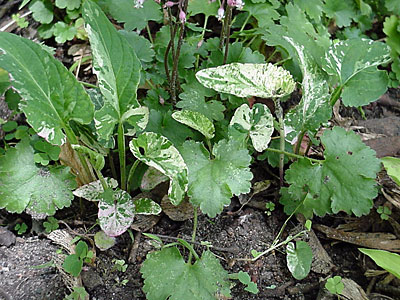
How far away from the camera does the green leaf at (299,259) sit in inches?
71.6

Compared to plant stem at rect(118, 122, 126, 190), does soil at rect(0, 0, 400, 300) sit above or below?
below

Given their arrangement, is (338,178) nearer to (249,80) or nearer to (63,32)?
(249,80)

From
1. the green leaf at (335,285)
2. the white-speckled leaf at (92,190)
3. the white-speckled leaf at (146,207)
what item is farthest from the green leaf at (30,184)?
the green leaf at (335,285)

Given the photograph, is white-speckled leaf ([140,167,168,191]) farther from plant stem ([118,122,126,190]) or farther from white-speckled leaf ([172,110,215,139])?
white-speckled leaf ([172,110,215,139])

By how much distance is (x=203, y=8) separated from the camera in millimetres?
2291

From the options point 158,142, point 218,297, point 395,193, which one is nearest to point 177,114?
point 158,142

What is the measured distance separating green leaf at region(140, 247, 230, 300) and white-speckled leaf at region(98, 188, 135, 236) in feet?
0.57

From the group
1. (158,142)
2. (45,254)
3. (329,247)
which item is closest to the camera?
(158,142)

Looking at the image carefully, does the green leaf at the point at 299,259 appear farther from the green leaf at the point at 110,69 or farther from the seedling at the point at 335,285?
the green leaf at the point at 110,69

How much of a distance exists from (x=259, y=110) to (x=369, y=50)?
0.64 metres

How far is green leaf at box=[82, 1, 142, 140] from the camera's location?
1.69 m

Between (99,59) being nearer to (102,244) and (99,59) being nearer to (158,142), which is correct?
(158,142)

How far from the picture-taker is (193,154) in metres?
1.79

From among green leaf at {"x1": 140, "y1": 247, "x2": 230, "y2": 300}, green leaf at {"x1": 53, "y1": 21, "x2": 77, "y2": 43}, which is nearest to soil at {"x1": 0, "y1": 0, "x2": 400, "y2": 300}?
green leaf at {"x1": 140, "y1": 247, "x2": 230, "y2": 300}
